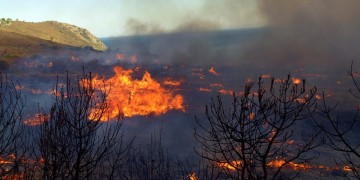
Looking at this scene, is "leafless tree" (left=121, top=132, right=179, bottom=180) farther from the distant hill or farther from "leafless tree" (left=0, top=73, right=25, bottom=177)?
the distant hill

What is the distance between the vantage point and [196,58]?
247 ft

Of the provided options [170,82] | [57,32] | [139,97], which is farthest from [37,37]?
[139,97]

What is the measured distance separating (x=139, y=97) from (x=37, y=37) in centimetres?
7084

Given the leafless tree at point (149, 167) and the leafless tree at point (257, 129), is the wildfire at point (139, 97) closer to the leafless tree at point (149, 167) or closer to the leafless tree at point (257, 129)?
the leafless tree at point (257, 129)

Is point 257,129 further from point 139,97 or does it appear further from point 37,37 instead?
point 37,37

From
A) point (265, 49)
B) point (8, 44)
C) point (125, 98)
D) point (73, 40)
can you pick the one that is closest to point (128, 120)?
point (125, 98)

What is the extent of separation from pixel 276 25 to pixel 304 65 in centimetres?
1667

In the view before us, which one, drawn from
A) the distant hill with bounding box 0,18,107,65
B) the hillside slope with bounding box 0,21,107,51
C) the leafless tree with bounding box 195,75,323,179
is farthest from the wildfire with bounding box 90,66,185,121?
the hillside slope with bounding box 0,21,107,51

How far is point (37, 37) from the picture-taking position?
96062 mm

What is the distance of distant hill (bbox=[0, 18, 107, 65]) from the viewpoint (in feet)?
232

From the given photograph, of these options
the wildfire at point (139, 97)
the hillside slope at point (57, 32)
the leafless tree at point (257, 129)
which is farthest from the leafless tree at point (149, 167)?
the hillside slope at point (57, 32)

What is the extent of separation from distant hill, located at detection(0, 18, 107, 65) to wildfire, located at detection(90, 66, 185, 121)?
1061 inches

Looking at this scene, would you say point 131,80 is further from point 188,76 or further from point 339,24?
point 339,24

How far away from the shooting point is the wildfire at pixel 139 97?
35.8 meters
